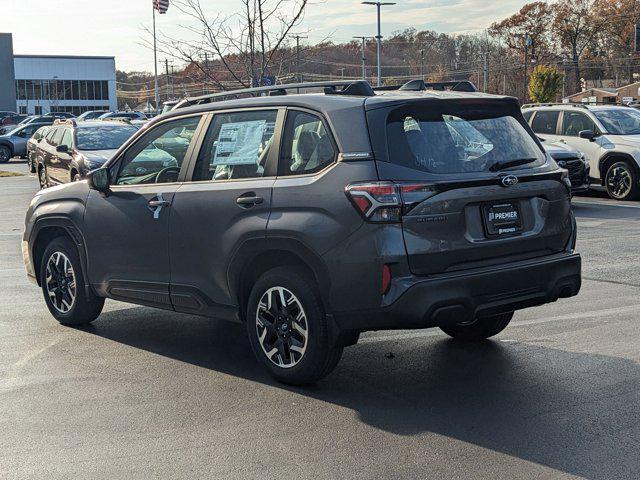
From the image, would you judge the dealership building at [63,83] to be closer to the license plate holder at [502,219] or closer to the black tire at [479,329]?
the black tire at [479,329]

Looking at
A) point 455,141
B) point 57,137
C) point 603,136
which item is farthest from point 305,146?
point 57,137

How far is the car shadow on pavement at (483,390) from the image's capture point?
4613 mm

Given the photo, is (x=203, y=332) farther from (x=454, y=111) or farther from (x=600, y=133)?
(x=600, y=133)

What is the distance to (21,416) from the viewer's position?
526 cm

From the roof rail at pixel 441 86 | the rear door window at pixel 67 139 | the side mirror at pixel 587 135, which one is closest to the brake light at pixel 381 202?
the roof rail at pixel 441 86

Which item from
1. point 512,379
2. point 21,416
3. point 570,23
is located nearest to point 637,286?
point 512,379

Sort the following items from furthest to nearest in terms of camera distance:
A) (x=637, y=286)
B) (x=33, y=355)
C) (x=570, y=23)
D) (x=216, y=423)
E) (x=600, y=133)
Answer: (x=570, y=23), (x=600, y=133), (x=637, y=286), (x=33, y=355), (x=216, y=423)

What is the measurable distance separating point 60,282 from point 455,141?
3779 mm

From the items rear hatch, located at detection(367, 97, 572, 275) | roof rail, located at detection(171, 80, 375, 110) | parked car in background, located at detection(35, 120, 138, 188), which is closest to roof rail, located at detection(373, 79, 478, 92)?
roof rail, located at detection(171, 80, 375, 110)

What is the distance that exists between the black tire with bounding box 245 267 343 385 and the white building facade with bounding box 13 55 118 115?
113 meters

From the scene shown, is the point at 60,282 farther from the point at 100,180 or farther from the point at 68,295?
the point at 100,180

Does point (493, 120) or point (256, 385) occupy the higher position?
point (493, 120)

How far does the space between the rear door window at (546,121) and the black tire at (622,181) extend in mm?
1616

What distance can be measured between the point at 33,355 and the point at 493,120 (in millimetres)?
3673
